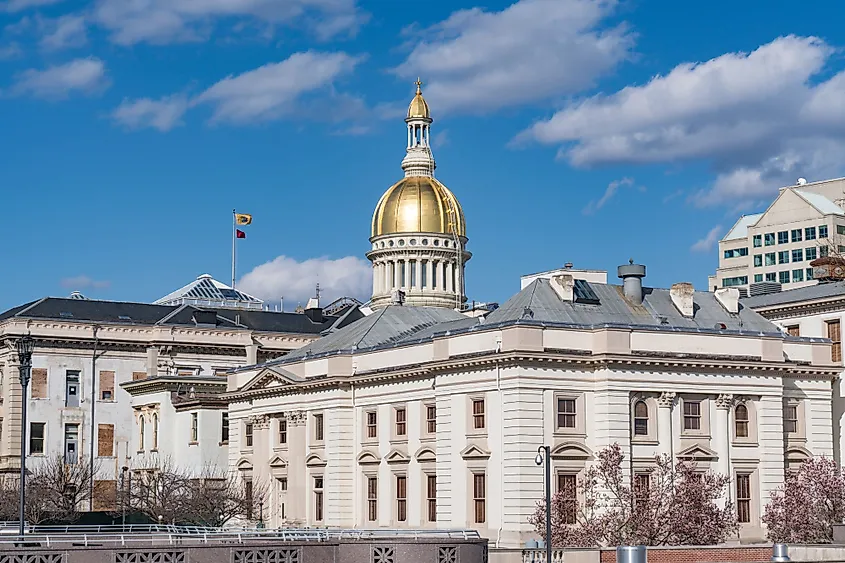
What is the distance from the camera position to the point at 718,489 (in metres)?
75.9

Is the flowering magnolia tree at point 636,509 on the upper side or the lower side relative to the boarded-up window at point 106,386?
lower

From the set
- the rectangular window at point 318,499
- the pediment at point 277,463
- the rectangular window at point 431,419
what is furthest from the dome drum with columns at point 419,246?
the rectangular window at point 431,419

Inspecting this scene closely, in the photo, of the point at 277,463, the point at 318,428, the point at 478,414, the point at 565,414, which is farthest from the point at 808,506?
the point at 277,463

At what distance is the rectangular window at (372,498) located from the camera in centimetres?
8594

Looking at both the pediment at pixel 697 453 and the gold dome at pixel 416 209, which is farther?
the gold dome at pixel 416 209

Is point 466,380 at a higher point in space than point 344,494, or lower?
higher

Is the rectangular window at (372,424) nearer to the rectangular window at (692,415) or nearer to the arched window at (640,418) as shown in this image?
the arched window at (640,418)

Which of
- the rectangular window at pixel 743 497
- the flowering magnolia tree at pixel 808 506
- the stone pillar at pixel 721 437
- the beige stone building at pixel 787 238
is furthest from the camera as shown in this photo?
the beige stone building at pixel 787 238

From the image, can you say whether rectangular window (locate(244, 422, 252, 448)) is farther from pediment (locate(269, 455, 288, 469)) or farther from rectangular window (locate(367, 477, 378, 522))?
rectangular window (locate(367, 477, 378, 522))

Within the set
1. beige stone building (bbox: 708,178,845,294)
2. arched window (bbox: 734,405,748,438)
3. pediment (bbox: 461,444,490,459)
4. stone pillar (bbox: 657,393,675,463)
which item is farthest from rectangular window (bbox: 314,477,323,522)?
beige stone building (bbox: 708,178,845,294)

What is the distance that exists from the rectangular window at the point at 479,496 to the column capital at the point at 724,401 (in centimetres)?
1211

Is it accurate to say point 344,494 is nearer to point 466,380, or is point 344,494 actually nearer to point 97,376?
point 466,380

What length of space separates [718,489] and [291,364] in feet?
92.0

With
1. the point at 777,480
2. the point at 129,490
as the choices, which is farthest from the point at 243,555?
the point at 129,490
